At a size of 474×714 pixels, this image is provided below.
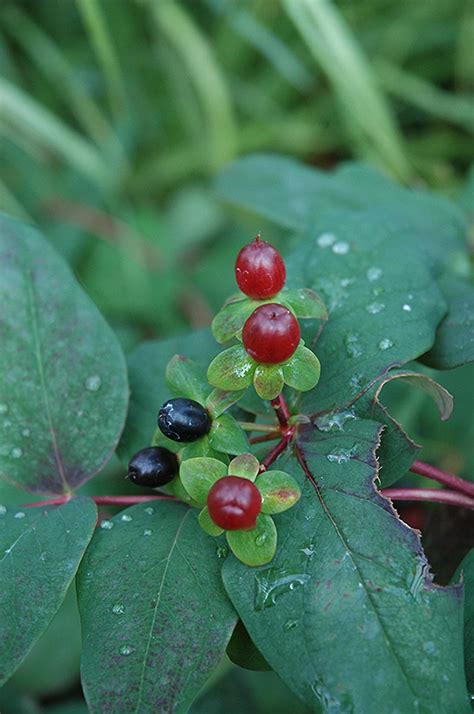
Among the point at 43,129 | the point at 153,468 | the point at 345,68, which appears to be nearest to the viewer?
the point at 153,468

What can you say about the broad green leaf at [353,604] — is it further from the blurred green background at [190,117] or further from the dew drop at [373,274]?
the blurred green background at [190,117]

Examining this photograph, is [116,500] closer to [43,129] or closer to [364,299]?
[364,299]

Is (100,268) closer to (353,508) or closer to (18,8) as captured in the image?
(18,8)

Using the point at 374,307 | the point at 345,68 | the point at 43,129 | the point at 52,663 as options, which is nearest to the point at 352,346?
the point at 374,307

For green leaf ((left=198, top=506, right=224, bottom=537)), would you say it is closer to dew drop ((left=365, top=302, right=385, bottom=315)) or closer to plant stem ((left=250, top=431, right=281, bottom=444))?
plant stem ((left=250, top=431, right=281, bottom=444))

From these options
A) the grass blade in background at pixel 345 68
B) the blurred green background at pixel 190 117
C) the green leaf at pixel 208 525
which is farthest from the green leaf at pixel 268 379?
the grass blade in background at pixel 345 68

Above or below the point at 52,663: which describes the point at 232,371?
above

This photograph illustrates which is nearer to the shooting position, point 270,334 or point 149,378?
point 270,334

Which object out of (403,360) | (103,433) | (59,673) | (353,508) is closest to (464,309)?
(403,360)
